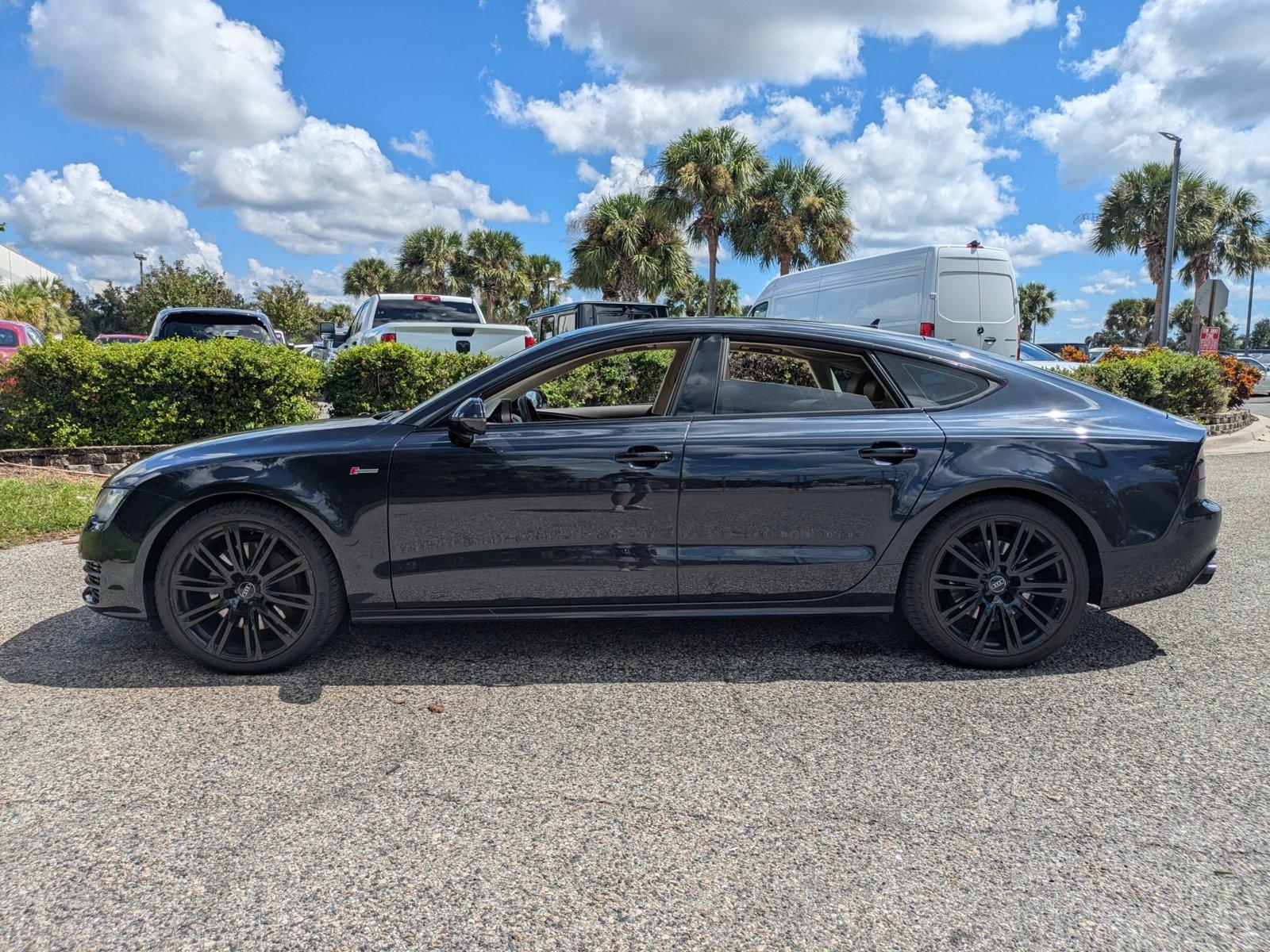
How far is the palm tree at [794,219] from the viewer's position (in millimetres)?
30906

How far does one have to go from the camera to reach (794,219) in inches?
1216

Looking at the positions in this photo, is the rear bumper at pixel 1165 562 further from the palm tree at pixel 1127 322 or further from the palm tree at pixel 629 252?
the palm tree at pixel 1127 322

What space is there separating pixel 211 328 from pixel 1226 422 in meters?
16.8

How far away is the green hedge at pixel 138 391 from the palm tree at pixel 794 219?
2440cm

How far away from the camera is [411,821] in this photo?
8.30ft

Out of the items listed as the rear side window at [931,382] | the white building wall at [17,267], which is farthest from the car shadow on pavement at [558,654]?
the white building wall at [17,267]

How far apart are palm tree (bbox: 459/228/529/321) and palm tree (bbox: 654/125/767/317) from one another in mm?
17686

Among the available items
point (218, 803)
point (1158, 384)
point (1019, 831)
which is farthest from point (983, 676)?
point (1158, 384)

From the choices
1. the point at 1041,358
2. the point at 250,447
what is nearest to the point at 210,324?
the point at 250,447

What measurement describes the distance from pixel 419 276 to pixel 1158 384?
41278 mm

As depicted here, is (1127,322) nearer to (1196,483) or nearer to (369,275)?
(369,275)

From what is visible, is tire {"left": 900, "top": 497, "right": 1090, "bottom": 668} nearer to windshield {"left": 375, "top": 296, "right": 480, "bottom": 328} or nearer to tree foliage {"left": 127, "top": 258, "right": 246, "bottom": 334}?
windshield {"left": 375, "top": 296, "right": 480, "bottom": 328}

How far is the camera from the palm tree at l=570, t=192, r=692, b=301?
33.2 m

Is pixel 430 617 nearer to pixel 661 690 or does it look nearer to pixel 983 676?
pixel 661 690
